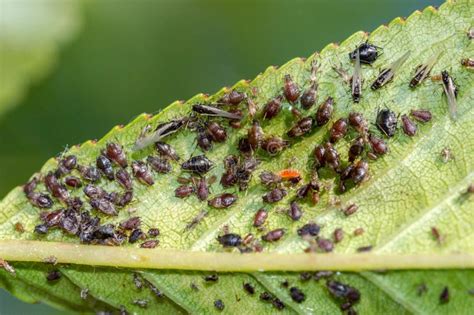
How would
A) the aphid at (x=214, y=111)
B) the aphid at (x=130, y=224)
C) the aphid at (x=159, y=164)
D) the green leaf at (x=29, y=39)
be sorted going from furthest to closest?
the green leaf at (x=29, y=39)
the aphid at (x=159, y=164)
the aphid at (x=130, y=224)
the aphid at (x=214, y=111)

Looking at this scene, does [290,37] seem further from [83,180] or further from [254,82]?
[83,180]

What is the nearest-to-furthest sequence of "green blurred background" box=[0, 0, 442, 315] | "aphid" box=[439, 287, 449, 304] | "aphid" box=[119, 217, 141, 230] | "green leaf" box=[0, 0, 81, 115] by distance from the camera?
"aphid" box=[439, 287, 449, 304], "aphid" box=[119, 217, 141, 230], "green leaf" box=[0, 0, 81, 115], "green blurred background" box=[0, 0, 442, 315]

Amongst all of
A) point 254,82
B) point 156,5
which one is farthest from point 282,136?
point 156,5

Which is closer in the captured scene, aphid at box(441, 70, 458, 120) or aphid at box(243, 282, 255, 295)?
aphid at box(441, 70, 458, 120)

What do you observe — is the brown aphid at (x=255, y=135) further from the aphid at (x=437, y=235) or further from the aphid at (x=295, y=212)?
the aphid at (x=437, y=235)

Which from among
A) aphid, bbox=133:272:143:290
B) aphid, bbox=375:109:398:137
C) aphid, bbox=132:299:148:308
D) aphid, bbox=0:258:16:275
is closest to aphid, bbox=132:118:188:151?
aphid, bbox=133:272:143:290

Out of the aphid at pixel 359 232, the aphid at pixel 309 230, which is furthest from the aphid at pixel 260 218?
the aphid at pixel 359 232

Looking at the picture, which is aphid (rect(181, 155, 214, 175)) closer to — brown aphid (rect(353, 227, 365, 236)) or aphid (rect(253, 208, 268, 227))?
aphid (rect(253, 208, 268, 227))
